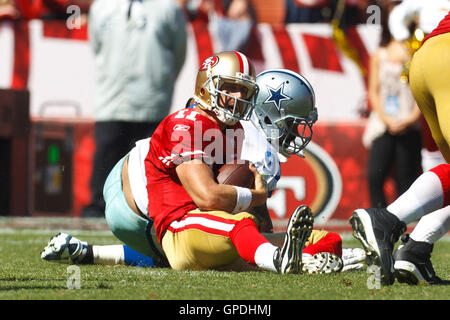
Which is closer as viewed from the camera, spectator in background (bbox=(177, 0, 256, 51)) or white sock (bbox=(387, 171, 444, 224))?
white sock (bbox=(387, 171, 444, 224))

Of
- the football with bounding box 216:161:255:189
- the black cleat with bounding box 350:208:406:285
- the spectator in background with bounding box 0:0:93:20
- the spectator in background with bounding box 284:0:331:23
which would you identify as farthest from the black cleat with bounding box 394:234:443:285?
the spectator in background with bounding box 0:0:93:20

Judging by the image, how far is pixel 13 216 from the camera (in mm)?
8164

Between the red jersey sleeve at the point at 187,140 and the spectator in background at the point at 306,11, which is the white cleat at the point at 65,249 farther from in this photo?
the spectator in background at the point at 306,11

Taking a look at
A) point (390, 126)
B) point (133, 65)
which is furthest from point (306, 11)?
point (133, 65)

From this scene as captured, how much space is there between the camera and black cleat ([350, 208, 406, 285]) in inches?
132

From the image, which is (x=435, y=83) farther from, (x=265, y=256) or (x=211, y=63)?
(x=211, y=63)

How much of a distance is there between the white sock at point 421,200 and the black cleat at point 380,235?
0.12 feet

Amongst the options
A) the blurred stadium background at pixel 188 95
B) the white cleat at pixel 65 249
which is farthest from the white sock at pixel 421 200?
the blurred stadium background at pixel 188 95

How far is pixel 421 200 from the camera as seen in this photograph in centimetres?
344

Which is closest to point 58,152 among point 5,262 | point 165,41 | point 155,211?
point 165,41

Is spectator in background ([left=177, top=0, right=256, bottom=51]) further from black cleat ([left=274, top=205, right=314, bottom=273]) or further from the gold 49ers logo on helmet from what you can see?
black cleat ([left=274, top=205, right=314, bottom=273])

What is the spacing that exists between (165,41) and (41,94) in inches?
80.3

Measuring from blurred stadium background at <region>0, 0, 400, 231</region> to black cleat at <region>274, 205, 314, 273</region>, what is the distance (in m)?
3.65
